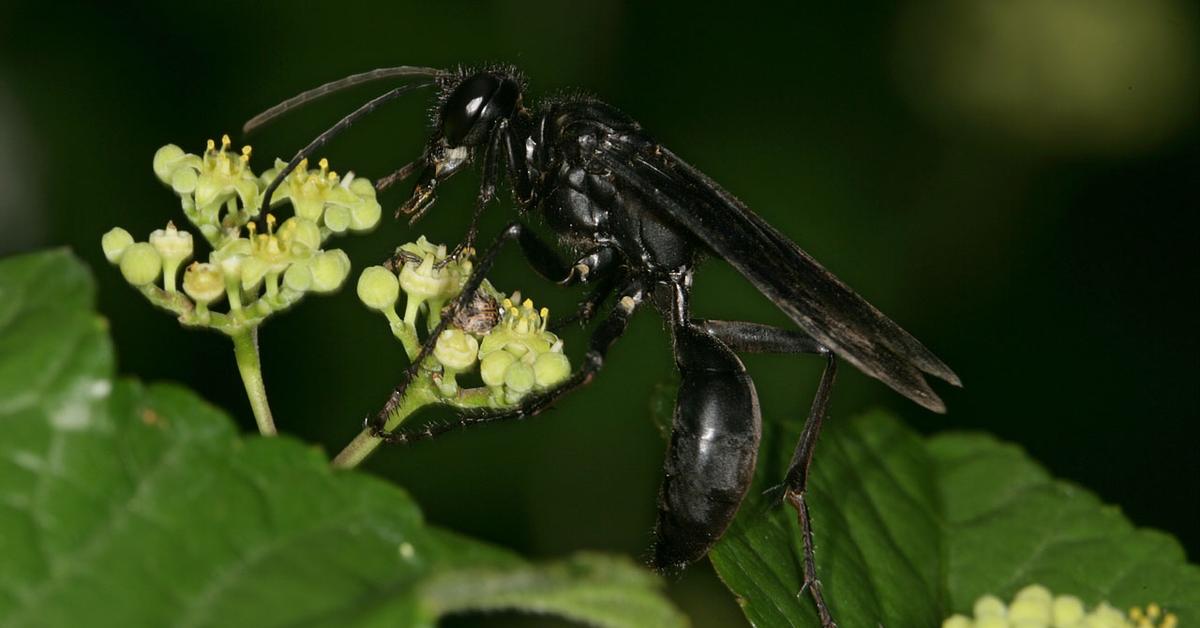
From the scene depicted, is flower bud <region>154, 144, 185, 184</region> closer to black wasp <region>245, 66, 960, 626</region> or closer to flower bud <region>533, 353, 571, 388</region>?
black wasp <region>245, 66, 960, 626</region>

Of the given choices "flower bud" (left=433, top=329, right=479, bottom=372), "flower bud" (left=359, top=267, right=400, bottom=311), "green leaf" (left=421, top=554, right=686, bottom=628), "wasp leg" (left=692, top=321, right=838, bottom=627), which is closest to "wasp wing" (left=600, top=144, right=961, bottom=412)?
"wasp leg" (left=692, top=321, right=838, bottom=627)

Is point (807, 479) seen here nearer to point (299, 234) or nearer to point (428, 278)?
point (428, 278)

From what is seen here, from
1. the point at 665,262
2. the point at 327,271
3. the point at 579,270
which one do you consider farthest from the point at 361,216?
the point at 665,262

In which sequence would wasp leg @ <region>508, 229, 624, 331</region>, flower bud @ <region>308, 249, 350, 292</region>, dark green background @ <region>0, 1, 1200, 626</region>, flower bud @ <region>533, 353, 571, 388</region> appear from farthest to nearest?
dark green background @ <region>0, 1, 1200, 626</region> → wasp leg @ <region>508, 229, 624, 331</region> → flower bud @ <region>533, 353, 571, 388</region> → flower bud @ <region>308, 249, 350, 292</region>

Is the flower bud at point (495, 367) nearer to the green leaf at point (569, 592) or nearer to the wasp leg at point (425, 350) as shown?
Answer: the wasp leg at point (425, 350)

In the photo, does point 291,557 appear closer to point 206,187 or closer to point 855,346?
point 206,187

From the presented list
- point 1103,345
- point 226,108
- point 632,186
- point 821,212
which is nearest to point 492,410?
point 632,186
